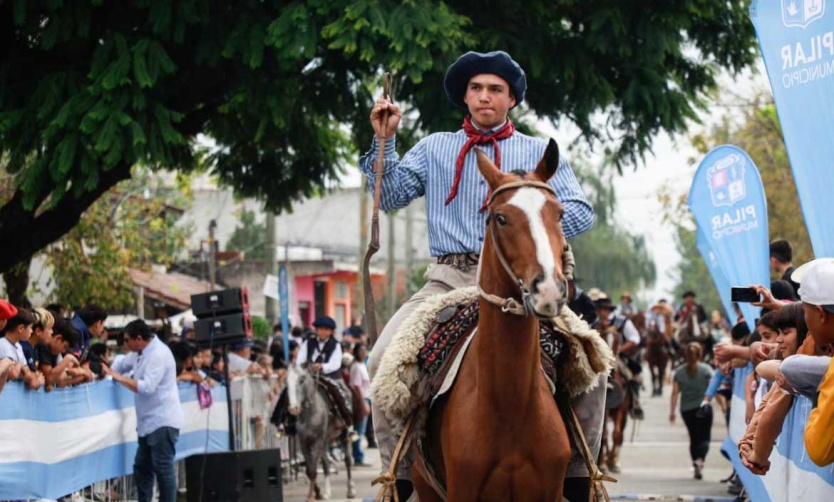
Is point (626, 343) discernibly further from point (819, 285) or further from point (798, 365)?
point (819, 285)

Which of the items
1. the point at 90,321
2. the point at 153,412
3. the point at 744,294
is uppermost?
the point at 90,321

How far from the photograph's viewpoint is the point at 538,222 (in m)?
5.56

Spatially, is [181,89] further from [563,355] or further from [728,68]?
[563,355]

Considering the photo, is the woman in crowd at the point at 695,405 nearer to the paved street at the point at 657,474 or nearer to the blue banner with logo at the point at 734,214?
the paved street at the point at 657,474

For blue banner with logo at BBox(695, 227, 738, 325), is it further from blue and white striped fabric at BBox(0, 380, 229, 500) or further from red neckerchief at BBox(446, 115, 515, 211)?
blue and white striped fabric at BBox(0, 380, 229, 500)

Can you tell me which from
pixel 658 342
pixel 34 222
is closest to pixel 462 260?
pixel 34 222

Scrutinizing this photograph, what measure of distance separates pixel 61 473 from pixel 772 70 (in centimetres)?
733

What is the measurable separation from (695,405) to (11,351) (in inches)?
422

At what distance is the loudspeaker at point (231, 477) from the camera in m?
15.2

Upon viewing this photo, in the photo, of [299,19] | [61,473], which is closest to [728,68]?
[299,19]

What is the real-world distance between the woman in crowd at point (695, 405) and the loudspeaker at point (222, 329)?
5906 millimetres

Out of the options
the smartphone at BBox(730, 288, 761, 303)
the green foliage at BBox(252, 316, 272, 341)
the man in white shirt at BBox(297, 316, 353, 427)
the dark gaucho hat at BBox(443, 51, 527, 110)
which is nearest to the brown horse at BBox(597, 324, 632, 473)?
the man in white shirt at BBox(297, 316, 353, 427)

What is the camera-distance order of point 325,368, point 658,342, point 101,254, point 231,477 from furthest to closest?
point 658,342, point 101,254, point 325,368, point 231,477

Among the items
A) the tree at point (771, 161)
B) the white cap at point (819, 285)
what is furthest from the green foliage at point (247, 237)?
the white cap at point (819, 285)
